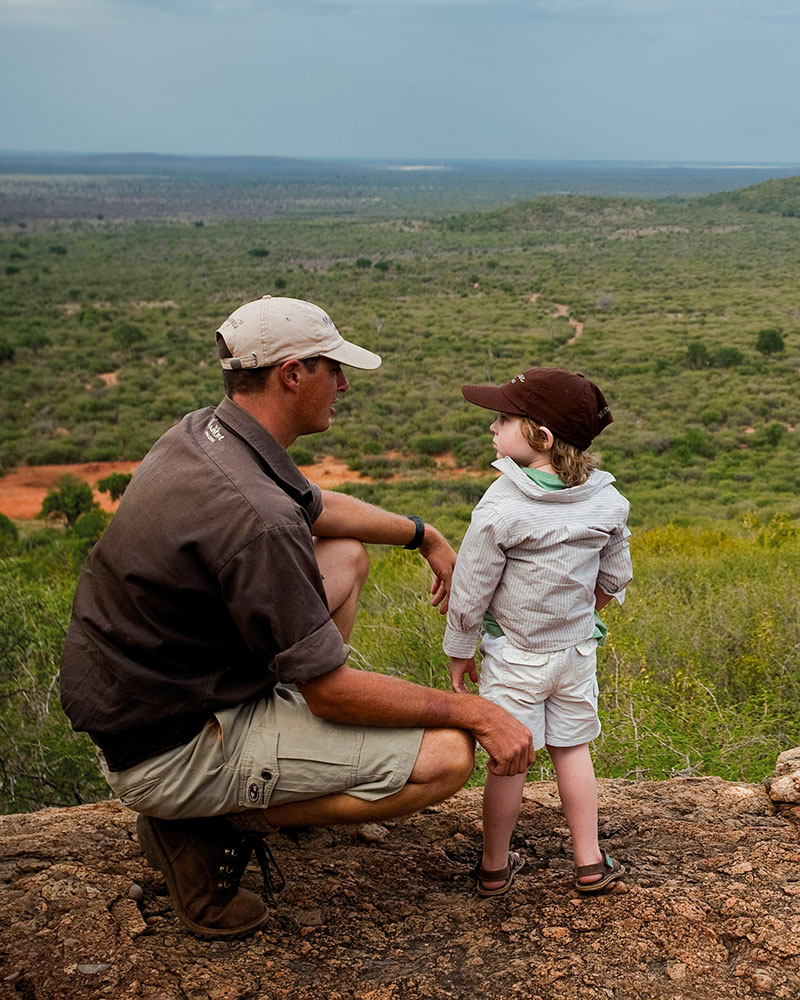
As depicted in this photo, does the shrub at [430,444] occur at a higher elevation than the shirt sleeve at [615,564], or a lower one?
lower

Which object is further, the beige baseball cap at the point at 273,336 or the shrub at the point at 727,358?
the shrub at the point at 727,358

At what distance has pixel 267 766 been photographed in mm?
2230

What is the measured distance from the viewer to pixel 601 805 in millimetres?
3078

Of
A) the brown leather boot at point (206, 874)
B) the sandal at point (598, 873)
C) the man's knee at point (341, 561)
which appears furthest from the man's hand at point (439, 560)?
the brown leather boot at point (206, 874)

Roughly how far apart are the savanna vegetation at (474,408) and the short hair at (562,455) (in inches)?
66.0

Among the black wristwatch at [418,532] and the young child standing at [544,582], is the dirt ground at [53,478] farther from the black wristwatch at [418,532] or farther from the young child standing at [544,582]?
the young child standing at [544,582]

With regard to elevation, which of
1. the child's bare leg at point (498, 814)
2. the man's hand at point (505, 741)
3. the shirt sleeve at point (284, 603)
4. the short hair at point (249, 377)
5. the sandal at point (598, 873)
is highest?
the short hair at point (249, 377)

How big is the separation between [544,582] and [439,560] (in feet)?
1.81

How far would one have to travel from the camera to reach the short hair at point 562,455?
7.97 feet

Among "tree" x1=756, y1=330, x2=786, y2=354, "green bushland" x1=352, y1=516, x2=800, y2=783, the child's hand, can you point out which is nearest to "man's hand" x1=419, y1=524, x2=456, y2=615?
the child's hand

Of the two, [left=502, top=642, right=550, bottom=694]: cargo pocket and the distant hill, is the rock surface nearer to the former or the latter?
[left=502, top=642, right=550, bottom=694]: cargo pocket

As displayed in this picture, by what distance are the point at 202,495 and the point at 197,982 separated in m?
1.04

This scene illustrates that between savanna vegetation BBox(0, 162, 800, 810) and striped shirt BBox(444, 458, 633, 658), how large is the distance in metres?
1.54

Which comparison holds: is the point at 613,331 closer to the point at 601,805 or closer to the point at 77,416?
the point at 77,416
